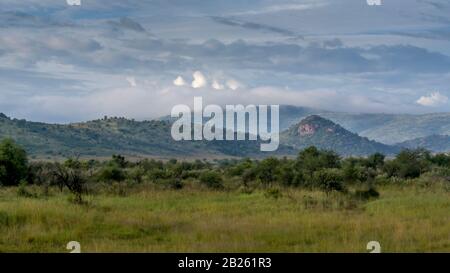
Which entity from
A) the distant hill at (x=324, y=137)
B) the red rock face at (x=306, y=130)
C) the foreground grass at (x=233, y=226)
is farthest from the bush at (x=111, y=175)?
the red rock face at (x=306, y=130)

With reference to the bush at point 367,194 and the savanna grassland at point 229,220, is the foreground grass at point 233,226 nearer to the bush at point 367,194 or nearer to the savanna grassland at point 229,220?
the savanna grassland at point 229,220

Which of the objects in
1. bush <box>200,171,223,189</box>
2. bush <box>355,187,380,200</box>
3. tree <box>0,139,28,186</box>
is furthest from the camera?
tree <box>0,139,28,186</box>

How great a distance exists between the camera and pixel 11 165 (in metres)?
38.6

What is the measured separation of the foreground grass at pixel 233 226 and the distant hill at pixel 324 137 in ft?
391

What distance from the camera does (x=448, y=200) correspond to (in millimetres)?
23969

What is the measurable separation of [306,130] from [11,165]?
405 feet

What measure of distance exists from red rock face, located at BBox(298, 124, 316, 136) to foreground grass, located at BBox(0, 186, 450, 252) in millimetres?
130233

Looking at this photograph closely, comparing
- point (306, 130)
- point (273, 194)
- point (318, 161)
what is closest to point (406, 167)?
point (318, 161)

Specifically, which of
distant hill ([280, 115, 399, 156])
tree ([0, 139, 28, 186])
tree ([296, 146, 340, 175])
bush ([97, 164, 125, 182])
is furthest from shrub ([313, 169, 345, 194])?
distant hill ([280, 115, 399, 156])

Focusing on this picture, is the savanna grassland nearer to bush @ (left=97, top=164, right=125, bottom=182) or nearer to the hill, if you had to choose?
bush @ (left=97, top=164, right=125, bottom=182)

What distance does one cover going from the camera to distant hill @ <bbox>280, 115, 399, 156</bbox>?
14652 cm

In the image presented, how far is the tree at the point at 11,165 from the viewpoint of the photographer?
37812 mm
